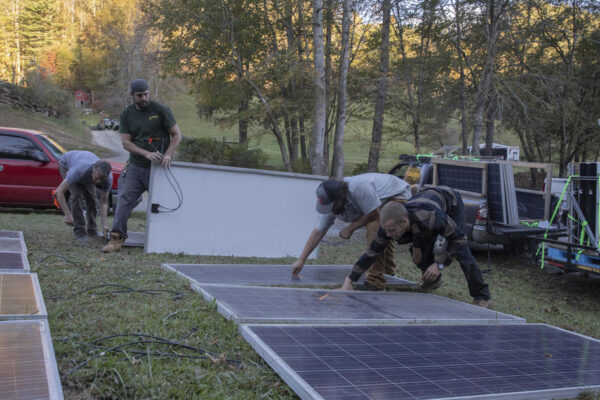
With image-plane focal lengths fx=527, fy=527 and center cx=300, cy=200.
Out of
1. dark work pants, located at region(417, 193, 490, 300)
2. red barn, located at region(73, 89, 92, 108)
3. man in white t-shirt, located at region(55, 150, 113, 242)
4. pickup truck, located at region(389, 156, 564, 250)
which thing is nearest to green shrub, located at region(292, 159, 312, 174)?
pickup truck, located at region(389, 156, 564, 250)

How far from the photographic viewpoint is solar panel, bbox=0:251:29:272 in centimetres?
497

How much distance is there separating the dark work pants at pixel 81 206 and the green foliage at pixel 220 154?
1802cm

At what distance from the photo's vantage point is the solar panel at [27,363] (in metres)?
2.35

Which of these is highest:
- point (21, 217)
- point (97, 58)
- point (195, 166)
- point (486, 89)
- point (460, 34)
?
point (97, 58)

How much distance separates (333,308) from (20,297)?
7.90ft

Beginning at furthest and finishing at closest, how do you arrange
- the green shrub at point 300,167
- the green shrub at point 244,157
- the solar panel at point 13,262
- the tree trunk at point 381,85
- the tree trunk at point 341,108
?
the green shrub at point 244,157, the green shrub at point 300,167, the tree trunk at point 381,85, the tree trunk at point 341,108, the solar panel at point 13,262

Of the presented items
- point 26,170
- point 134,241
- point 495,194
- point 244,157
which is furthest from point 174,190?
point 244,157

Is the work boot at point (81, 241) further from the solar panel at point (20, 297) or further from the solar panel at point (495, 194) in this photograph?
the solar panel at point (495, 194)

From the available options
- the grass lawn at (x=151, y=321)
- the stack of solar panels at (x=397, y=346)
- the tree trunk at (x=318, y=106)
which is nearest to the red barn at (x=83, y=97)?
the tree trunk at (x=318, y=106)

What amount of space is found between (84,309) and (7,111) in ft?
111

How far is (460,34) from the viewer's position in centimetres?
1998

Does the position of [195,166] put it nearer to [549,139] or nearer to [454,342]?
[454,342]

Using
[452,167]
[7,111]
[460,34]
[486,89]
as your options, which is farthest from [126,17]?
[452,167]

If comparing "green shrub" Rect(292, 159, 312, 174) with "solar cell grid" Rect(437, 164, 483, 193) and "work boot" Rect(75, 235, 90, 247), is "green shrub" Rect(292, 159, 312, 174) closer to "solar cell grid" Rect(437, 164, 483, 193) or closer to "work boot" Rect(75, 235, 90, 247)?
"solar cell grid" Rect(437, 164, 483, 193)
